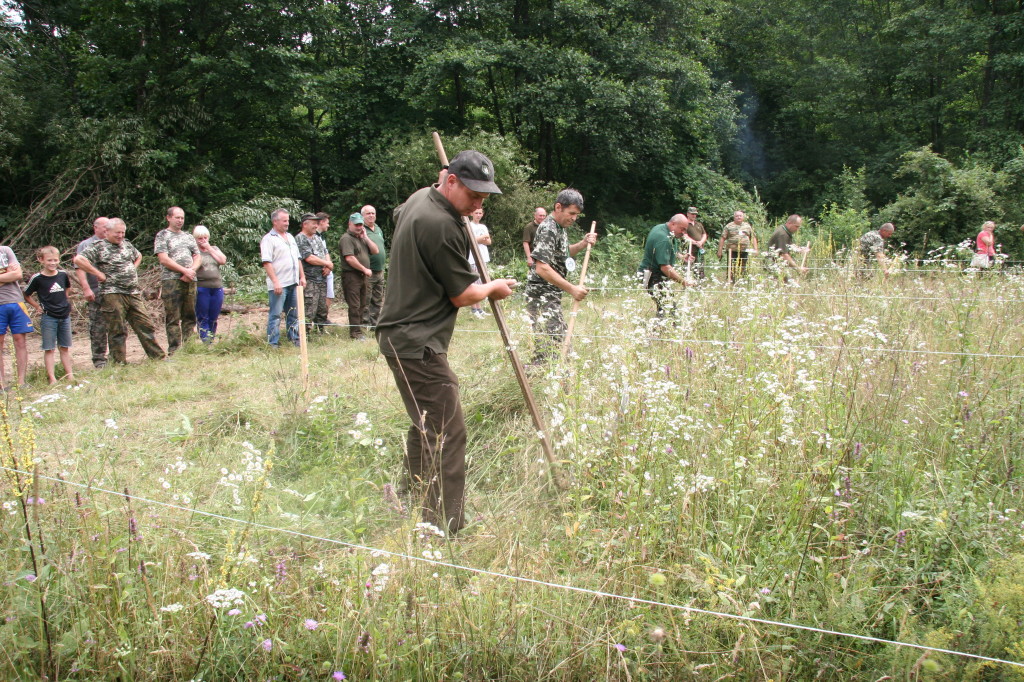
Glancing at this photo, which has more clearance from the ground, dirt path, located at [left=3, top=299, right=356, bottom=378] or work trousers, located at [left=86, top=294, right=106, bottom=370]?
work trousers, located at [left=86, top=294, right=106, bottom=370]

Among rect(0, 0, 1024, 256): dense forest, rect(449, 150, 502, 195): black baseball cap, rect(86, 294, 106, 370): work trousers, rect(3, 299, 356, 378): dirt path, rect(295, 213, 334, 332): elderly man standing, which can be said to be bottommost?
rect(3, 299, 356, 378): dirt path

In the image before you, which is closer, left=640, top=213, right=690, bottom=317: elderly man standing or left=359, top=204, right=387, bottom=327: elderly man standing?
left=640, top=213, right=690, bottom=317: elderly man standing

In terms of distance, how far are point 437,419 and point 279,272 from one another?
5.91m

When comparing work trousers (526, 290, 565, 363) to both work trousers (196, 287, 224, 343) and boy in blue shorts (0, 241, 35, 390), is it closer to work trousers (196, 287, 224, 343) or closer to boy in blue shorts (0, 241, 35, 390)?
work trousers (196, 287, 224, 343)

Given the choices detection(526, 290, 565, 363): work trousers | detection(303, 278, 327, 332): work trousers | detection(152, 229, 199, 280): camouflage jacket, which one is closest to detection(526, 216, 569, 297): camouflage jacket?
detection(526, 290, 565, 363): work trousers

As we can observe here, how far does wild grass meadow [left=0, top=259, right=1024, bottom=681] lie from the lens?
8.01 ft

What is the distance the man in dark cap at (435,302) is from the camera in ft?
11.5

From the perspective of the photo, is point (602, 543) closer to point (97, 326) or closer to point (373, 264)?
point (97, 326)

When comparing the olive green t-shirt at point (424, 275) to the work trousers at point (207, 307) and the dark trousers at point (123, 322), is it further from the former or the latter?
the work trousers at point (207, 307)

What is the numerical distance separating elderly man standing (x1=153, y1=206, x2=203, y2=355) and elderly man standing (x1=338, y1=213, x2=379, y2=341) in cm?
185

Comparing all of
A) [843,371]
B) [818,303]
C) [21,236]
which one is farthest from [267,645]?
[21,236]

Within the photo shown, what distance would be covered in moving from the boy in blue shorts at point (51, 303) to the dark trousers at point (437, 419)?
5379 mm

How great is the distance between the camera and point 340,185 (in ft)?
72.6

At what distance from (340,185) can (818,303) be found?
17699mm
